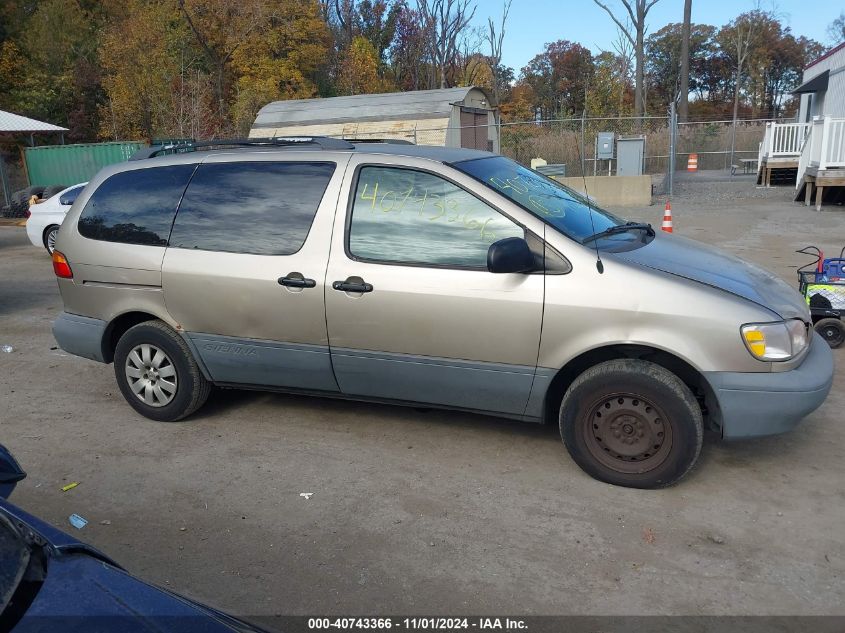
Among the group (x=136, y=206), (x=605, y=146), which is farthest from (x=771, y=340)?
(x=605, y=146)

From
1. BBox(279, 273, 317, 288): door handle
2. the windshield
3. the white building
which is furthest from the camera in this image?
the white building

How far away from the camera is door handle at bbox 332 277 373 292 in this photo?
4.23 metres

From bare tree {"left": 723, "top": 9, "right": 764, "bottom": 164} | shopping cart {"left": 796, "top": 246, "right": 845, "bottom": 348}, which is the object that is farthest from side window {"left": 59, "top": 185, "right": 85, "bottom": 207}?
bare tree {"left": 723, "top": 9, "right": 764, "bottom": 164}

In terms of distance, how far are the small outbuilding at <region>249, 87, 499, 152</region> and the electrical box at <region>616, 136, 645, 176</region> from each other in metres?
4.33

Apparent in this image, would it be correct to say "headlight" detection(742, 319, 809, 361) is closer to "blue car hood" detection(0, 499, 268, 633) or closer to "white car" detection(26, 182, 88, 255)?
"blue car hood" detection(0, 499, 268, 633)

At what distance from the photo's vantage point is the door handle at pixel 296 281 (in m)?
4.36

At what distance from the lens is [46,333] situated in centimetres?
774

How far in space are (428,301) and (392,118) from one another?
21.0 metres

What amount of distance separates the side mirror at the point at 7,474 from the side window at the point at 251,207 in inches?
85.0

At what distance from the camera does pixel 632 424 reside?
389 centimetres

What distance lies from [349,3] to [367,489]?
4964cm

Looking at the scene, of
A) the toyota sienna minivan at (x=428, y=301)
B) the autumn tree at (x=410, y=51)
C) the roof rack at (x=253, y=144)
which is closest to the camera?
the toyota sienna minivan at (x=428, y=301)

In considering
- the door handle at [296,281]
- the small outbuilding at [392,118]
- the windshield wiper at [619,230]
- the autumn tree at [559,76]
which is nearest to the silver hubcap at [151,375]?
the door handle at [296,281]

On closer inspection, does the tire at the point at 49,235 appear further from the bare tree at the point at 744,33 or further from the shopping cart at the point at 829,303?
the bare tree at the point at 744,33
